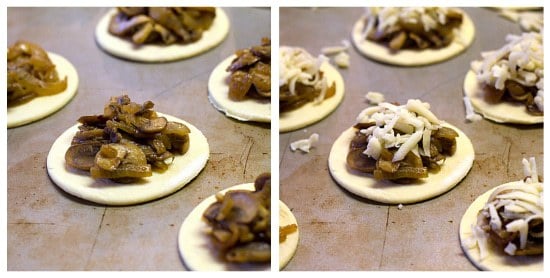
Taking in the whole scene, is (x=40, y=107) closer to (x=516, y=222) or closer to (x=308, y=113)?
(x=308, y=113)

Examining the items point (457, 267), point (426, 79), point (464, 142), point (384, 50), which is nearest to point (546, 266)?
point (457, 267)

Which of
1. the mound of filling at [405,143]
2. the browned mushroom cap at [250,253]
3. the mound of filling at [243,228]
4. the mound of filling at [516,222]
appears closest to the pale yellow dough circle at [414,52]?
the mound of filling at [405,143]

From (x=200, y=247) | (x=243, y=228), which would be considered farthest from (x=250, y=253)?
(x=200, y=247)

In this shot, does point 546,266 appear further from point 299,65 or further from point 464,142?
point 299,65

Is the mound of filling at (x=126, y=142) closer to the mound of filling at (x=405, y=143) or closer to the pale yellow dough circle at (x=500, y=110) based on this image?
the mound of filling at (x=405, y=143)

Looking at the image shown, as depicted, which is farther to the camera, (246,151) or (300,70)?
(300,70)

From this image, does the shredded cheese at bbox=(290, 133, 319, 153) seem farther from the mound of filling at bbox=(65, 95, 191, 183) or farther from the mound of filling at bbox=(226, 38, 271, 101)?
the mound of filling at bbox=(65, 95, 191, 183)
